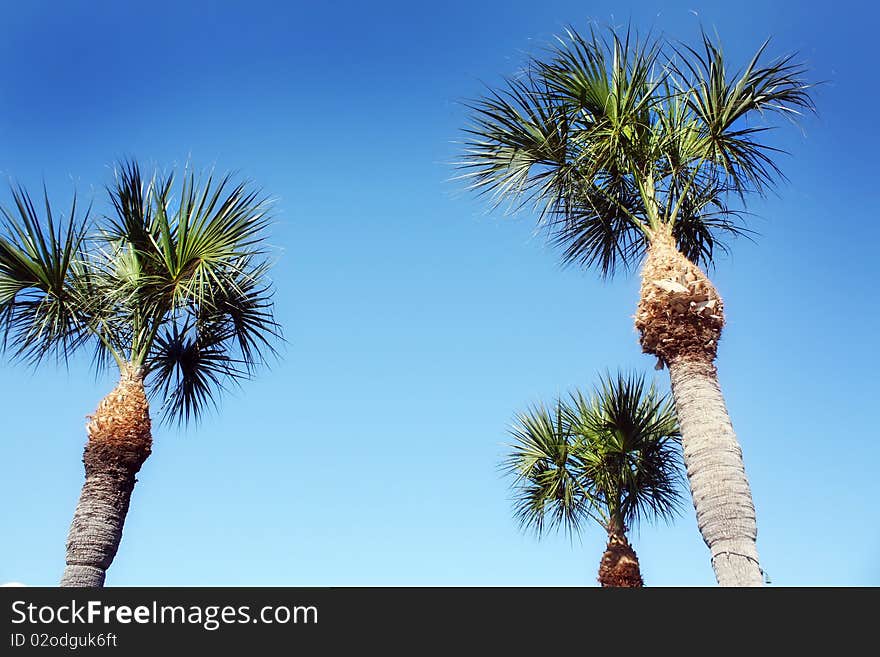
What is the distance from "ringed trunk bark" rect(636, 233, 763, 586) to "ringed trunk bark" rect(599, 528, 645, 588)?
18.8ft

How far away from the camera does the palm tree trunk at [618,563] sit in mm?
12227

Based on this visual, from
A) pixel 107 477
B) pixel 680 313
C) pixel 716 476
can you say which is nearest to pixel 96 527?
pixel 107 477

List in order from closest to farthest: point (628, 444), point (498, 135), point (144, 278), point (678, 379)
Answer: point (678, 379) < point (144, 278) < point (498, 135) < point (628, 444)

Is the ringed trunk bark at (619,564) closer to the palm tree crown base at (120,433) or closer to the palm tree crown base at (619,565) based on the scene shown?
the palm tree crown base at (619,565)

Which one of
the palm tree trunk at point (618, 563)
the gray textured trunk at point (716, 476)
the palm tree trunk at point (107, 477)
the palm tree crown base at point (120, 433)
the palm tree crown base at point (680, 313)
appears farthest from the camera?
the palm tree trunk at point (618, 563)

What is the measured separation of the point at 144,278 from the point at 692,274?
612cm

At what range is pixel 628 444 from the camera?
12273 mm

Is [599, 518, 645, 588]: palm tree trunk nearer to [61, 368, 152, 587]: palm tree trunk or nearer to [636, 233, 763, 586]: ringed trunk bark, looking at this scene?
[636, 233, 763, 586]: ringed trunk bark

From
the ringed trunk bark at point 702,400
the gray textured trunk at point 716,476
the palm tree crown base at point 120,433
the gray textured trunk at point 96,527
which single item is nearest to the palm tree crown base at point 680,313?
the ringed trunk bark at point 702,400

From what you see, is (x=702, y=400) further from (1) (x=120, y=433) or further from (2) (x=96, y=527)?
(2) (x=96, y=527)
